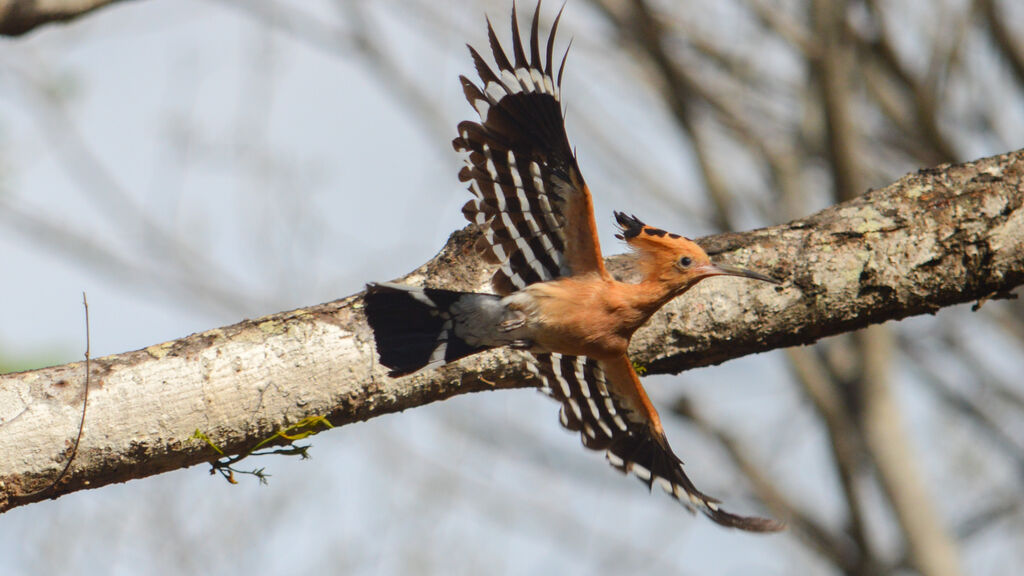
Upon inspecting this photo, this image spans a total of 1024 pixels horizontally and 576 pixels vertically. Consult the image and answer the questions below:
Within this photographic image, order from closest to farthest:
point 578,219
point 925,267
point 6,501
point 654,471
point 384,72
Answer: point 6,501 < point 578,219 < point 925,267 < point 654,471 < point 384,72

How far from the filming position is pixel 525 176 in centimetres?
264

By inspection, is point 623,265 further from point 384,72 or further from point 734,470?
point 384,72

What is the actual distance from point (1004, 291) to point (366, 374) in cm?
193

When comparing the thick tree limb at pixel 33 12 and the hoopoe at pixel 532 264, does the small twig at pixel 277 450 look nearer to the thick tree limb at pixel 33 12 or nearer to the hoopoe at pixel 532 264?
the hoopoe at pixel 532 264

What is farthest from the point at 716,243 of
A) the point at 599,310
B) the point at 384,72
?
the point at 384,72

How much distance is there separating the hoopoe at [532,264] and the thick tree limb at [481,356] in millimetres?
125

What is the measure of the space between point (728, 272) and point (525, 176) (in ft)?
2.05

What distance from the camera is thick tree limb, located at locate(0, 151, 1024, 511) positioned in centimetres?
244

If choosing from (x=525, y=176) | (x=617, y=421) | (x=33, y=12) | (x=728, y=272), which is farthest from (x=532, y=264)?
(x=33, y=12)

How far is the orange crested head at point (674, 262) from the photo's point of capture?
2.65 metres

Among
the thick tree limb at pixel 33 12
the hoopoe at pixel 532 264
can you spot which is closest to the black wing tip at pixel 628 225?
the hoopoe at pixel 532 264

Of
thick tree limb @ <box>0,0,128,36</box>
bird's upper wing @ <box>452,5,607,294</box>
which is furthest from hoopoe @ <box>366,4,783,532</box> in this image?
thick tree limb @ <box>0,0,128,36</box>

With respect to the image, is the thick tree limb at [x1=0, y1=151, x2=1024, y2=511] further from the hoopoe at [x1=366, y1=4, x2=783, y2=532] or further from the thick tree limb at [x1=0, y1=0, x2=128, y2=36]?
the thick tree limb at [x1=0, y1=0, x2=128, y2=36]

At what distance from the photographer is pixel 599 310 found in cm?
263
